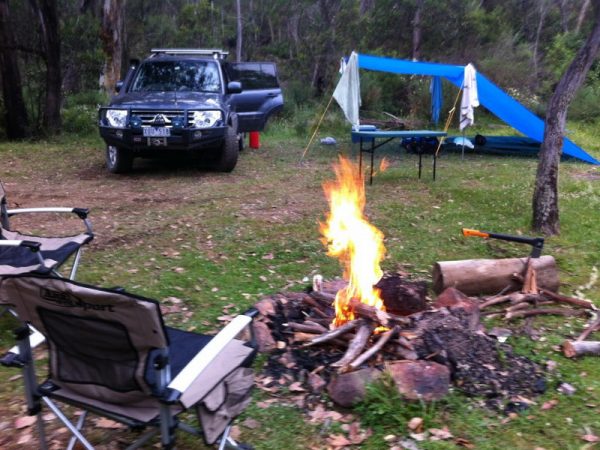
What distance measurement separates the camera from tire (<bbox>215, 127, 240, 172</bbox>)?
903cm

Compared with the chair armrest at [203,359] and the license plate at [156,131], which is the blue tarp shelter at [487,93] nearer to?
the license plate at [156,131]

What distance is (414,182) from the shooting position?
9.09 meters

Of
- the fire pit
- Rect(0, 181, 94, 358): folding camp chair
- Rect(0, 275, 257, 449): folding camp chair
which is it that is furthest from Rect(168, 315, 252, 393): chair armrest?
Rect(0, 181, 94, 358): folding camp chair

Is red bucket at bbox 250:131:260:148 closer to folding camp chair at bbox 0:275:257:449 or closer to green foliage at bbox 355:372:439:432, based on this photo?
green foliage at bbox 355:372:439:432

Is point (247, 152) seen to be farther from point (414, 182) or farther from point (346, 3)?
point (346, 3)

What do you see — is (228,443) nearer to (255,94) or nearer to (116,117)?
(116,117)

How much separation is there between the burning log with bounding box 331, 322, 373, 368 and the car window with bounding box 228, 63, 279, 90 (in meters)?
9.39

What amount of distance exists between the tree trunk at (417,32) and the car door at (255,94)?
14.5 meters

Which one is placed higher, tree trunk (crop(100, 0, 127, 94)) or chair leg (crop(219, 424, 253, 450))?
tree trunk (crop(100, 0, 127, 94))

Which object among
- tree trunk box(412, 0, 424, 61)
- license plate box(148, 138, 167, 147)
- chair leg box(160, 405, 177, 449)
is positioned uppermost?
tree trunk box(412, 0, 424, 61)

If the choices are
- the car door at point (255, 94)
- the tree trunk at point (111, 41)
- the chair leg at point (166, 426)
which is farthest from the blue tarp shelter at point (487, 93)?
the chair leg at point (166, 426)

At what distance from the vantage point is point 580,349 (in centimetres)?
357

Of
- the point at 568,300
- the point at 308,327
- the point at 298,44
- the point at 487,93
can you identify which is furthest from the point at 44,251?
the point at 298,44

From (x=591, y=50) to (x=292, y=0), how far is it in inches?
1258
